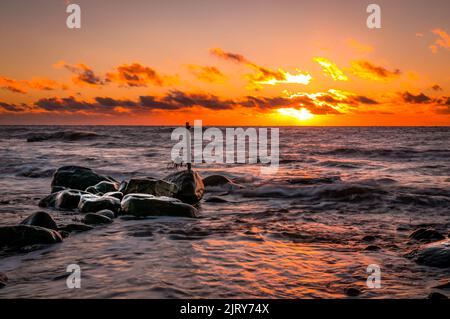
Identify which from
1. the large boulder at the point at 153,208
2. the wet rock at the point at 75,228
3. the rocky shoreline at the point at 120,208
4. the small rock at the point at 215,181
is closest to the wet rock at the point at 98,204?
the rocky shoreline at the point at 120,208

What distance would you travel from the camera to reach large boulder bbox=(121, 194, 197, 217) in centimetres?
937

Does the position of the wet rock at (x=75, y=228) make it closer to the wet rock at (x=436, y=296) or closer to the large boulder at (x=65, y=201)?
the large boulder at (x=65, y=201)

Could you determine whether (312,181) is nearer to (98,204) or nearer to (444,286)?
(98,204)

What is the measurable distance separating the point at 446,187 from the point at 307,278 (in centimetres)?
1192

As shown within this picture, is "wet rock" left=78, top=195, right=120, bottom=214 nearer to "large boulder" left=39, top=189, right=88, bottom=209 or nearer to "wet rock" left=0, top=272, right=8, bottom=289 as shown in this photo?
"large boulder" left=39, top=189, right=88, bottom=209

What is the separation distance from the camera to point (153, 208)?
9.41 metres

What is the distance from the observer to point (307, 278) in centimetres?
534

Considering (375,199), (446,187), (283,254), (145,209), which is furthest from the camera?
(446,187)

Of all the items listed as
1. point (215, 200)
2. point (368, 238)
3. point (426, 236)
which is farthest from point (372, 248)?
point (215, 200)

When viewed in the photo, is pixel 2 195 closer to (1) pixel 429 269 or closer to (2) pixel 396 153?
(1) pixel 429 269

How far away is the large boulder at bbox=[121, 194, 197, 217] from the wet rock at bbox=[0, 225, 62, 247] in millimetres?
2421

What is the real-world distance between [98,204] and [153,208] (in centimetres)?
149

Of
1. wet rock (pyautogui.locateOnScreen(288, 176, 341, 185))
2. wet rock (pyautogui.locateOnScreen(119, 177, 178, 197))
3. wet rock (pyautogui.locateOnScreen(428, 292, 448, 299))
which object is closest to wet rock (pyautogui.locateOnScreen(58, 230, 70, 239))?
wet rock (pyautogui.locateOnScreen(119, 177, 178, 197))
